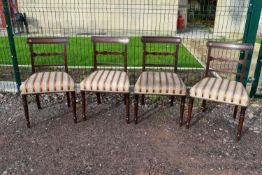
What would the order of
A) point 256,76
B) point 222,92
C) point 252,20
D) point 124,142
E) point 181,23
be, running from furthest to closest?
point 181,23, point 256,76, point 252,20, point 124,142, point 222,92

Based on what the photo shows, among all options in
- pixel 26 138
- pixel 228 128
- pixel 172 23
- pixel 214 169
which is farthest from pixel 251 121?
pixel 172 23

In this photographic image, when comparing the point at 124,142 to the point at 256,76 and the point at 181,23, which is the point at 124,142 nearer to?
the point at 256,76

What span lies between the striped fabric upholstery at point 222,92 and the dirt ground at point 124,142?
584 mm

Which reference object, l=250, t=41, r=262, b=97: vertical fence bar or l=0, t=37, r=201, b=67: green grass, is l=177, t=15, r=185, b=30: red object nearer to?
l=0, t=37, r=201, b=67: green grass

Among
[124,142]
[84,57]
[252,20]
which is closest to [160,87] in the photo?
[124,142]

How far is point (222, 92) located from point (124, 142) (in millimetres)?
1401

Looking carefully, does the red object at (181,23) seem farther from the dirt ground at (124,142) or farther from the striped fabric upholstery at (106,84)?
the striped fabric upholstery at (106,84)

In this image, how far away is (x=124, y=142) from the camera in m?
3.34

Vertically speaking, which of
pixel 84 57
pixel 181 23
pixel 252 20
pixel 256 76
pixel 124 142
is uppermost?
pixel 252 20

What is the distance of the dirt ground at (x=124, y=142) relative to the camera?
9.60 feet

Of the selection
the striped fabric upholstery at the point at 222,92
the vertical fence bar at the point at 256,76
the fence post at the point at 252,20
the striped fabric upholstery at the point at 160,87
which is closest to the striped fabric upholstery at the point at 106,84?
the striped fabric upholstery at the point at 160,87

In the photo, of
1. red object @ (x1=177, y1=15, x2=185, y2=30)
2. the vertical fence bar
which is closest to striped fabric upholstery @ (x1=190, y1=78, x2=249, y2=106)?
the vertical fence bar

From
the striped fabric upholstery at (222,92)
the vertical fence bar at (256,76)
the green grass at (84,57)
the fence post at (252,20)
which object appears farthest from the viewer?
the green grass at (84,57)

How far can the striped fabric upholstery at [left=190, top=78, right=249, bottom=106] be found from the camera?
10.4 ft
